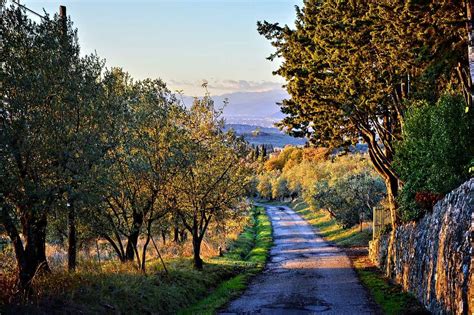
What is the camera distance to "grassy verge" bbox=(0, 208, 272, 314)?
1291cm

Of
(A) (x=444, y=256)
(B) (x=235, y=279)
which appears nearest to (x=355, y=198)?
(B) (x=235, y=279)

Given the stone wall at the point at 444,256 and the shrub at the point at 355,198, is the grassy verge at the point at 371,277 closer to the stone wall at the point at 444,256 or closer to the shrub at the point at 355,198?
the stone wall at the point at 444,256

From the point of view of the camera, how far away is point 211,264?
88.2 ft

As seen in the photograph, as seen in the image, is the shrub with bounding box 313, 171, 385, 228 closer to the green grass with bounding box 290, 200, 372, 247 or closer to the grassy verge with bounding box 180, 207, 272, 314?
the green grass with bounding box 290, 200, 372, 247

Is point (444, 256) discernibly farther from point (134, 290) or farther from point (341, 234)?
point (341, 234)

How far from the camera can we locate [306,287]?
21.7 m

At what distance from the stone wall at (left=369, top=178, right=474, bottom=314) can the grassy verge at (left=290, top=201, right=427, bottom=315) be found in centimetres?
42

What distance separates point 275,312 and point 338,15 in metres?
12.6

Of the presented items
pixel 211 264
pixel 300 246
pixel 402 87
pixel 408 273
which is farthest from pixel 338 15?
pixel 300 246

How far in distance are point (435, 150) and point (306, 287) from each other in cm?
809

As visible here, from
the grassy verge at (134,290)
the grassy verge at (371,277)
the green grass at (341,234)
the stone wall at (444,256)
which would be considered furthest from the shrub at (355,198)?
the stone wall at (444,256)

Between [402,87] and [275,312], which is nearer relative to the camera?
[275,312]

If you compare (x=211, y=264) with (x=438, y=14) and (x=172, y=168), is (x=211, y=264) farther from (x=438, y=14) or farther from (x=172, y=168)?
(x=438, y=14)

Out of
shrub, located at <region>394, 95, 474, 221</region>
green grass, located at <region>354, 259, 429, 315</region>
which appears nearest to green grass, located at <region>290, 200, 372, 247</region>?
green grass, located at <region>354, 259, 429, 315</region>
